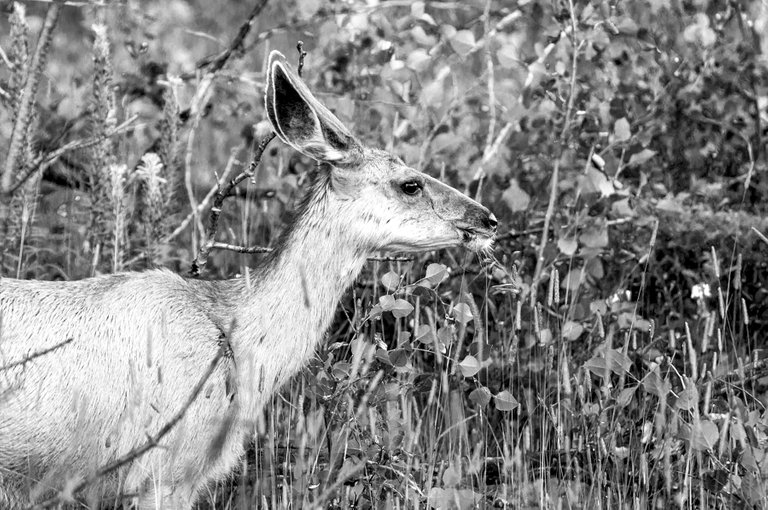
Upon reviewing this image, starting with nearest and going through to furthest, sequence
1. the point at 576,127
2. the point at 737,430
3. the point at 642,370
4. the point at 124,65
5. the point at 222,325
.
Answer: the point at 737,430 → the point at 222,325 → the point at 642,370 → the point at 576,127 → the point at 124,65

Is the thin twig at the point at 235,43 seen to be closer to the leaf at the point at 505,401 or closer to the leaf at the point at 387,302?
the leaf at the point at 387,302

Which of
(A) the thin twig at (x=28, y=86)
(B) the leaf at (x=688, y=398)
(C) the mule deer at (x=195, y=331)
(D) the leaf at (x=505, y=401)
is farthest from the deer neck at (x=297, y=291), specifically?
(B) the leaf at (x=688, y=398)

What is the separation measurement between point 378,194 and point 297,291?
515mm

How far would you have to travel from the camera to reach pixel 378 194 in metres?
4.50

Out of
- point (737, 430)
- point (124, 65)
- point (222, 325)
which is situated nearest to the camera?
point (737, 430)

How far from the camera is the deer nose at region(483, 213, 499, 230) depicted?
451 centimetres

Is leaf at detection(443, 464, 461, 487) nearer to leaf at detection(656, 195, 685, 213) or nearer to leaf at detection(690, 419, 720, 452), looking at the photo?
leaf at detection(690, 419, 720, 452)

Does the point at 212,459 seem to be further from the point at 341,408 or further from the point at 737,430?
the point at 737,430

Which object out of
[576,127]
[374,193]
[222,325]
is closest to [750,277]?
[576,127]

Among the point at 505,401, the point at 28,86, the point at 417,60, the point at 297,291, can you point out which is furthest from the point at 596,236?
the point at 28,86

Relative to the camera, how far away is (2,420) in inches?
150

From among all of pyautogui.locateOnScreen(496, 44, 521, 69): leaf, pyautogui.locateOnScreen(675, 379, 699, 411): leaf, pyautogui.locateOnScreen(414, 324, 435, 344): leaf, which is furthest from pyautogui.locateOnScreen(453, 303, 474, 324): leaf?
pyautogui.locateOnScreen(496, 44, 521, 69): leaf

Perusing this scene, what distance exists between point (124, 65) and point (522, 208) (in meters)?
3.19

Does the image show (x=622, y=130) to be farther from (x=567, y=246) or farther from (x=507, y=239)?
(x=507, y=239)
